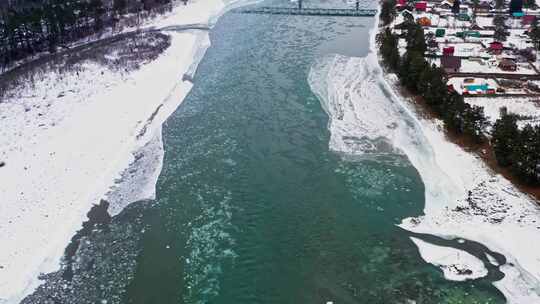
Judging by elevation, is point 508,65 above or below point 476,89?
above

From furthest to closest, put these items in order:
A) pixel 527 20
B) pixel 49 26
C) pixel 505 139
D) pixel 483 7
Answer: pixel 483 7 → pixel 527 20 → pixel 49 26 → pixel 505 139

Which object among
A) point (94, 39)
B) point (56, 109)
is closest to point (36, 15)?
point (94, 39)

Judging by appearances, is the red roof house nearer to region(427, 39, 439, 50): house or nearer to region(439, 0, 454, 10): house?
region(427, 39, 439, 50): house

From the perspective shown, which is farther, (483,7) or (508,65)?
(483,7)

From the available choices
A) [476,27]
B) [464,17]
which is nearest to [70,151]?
[476,27]

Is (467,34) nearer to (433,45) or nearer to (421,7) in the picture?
(433,45)

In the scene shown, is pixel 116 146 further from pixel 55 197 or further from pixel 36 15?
pixel 36 15

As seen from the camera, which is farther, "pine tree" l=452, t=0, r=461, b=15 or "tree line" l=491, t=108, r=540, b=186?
"pine tree" l=452, t=0, r=461, b=15

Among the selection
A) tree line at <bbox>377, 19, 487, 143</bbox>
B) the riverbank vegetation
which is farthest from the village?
the riverbank vegetation
